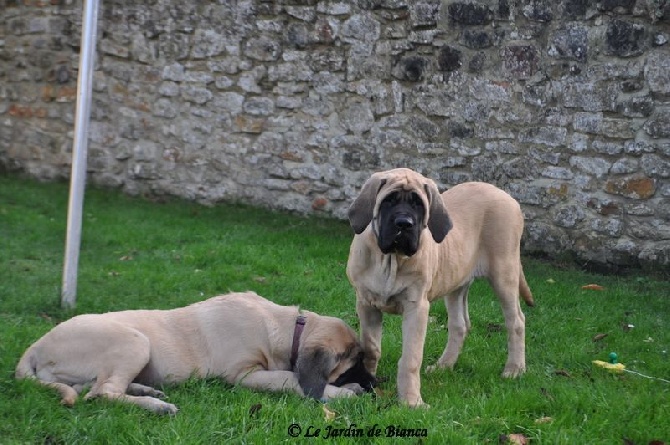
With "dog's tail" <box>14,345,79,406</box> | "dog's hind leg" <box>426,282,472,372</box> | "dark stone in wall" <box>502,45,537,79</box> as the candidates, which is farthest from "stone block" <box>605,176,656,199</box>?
"dog's tail" <box>14,345,79,406</box>

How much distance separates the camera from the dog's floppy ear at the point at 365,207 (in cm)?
514

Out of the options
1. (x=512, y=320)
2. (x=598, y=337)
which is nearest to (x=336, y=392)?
(x=512, y=320)

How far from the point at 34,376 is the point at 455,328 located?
9.92 ft

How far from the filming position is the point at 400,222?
16.2 ft

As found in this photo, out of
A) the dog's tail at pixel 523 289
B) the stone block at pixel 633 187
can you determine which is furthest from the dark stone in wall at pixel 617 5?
the dog's tail at pixel 523 289

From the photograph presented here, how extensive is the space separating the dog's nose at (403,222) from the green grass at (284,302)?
3.52ft

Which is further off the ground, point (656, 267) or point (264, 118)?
point (264, 118)

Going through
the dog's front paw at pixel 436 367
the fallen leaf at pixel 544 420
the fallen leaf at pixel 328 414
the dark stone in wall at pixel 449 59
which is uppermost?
the dark stone in wall at pixel 449 59

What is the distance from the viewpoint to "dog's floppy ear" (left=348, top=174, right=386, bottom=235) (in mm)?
5145

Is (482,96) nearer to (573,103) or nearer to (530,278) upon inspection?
(573,103)

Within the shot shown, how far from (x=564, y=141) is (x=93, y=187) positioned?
730 centimetres

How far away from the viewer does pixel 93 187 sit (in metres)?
13.0

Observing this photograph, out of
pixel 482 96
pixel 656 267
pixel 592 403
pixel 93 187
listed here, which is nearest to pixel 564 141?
pixel 482 96

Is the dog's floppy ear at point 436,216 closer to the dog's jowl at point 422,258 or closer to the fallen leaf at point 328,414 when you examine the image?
the dog's jowl at point 422,258
